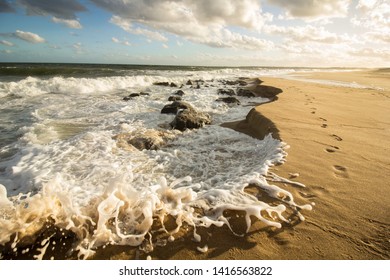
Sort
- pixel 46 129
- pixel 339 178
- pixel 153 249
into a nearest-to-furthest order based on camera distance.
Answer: pixel 153 249 → pixel 339 178 → pixel 46 129

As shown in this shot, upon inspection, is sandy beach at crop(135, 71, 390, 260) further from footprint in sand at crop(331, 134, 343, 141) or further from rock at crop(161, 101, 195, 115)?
rock at crop(161, 101, 195, 115)

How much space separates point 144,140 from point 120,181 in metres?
2.83

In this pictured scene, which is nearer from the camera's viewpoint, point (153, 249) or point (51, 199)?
point (153, 249)

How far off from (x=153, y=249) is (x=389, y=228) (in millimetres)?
2265

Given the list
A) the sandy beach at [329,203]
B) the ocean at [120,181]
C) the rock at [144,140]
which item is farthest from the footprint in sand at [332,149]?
the rock at [144,140]

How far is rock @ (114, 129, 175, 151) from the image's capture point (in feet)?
17.2

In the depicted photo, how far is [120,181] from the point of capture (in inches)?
103

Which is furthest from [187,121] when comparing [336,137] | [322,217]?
[322,217]

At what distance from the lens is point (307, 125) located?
218 inches

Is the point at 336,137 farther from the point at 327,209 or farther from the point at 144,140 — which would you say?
the point at 144,140

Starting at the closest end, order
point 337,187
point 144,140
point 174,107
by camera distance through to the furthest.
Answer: point 337,187, point 144,140, point 174,107

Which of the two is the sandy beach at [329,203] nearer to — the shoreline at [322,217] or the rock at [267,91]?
the shoreline at [322,217]
